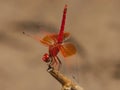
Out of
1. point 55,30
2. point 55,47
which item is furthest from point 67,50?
point 55,30

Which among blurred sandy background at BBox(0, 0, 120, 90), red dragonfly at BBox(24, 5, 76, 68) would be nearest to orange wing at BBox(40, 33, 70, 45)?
red dragonfly at BBox(24, 5, 76, 68)

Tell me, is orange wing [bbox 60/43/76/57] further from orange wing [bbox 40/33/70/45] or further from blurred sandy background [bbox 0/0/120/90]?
blurred sandy background [bbox 0/0/120/90]

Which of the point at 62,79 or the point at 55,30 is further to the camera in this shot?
the point at 55,30

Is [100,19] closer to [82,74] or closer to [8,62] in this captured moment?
[82,74]

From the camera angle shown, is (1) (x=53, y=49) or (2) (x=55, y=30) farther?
(2) (x=55, y=30)

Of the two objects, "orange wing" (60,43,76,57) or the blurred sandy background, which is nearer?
"orange wing" (60,43,76,57)

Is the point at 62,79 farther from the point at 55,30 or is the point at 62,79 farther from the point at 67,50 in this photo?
the point at 55,30

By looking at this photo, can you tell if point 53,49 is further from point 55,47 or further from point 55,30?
point 55,30

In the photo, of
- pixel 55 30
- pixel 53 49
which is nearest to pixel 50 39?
pixel 53 49

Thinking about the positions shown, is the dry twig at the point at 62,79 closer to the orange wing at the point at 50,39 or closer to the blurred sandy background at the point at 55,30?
the orange wing at the point at 50,39

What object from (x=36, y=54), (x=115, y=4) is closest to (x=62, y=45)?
(x=36, y=54)
